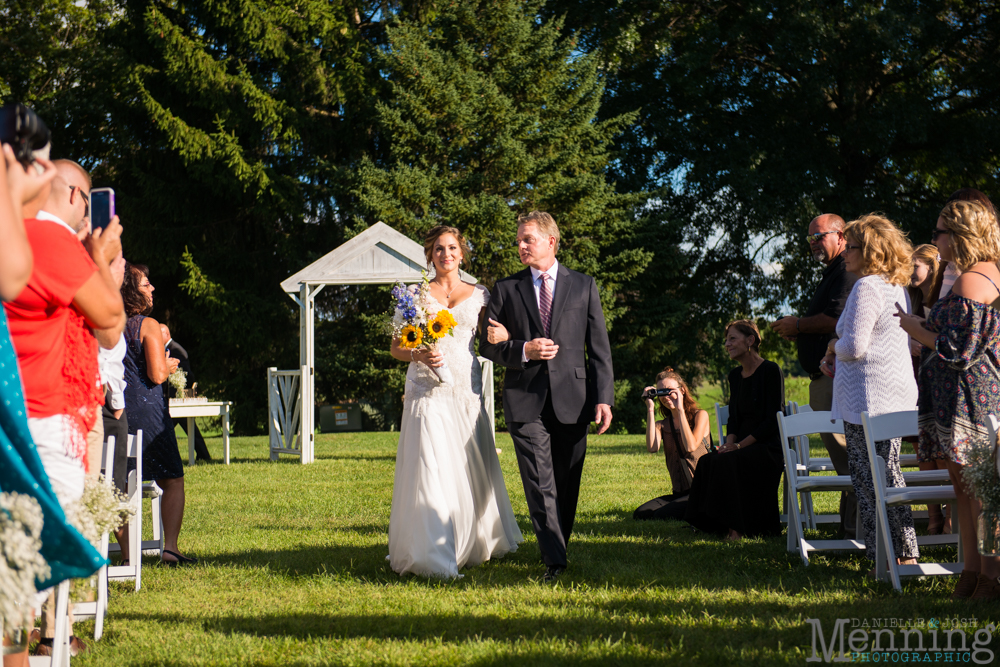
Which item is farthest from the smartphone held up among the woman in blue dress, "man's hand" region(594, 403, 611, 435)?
"man's hand" region(594, 403, 611, 435)

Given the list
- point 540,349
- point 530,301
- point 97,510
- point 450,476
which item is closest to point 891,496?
point 540,349

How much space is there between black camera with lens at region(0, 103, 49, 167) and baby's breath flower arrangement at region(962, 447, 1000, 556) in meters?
3.62

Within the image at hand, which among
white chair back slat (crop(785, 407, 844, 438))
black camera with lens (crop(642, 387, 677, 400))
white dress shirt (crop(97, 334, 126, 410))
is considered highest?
white dress shirt (crop(97, 334, 126, 410))

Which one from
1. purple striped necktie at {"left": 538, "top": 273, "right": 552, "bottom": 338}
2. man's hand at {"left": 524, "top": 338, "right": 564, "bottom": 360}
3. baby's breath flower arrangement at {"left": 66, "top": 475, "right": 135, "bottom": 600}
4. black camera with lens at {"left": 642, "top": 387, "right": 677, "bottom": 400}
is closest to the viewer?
baby's breath flower arrangement at {"left": 66, "top": 475, "right": 135, "bottom": 600}

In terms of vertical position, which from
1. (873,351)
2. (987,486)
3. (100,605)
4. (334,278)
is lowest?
(100,605)

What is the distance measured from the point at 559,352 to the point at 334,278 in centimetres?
883

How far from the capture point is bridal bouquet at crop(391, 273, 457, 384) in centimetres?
558

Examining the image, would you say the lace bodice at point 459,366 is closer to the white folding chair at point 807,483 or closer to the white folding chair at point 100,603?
the white folding chair at point 100,603

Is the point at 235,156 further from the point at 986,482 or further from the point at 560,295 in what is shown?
the point at 986,482

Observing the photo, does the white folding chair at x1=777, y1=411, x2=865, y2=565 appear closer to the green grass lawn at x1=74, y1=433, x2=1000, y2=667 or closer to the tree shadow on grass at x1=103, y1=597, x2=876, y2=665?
the green grass lawn at x1=74, y1=433, x2=1000, y2=667

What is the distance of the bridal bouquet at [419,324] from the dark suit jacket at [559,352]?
286 mm

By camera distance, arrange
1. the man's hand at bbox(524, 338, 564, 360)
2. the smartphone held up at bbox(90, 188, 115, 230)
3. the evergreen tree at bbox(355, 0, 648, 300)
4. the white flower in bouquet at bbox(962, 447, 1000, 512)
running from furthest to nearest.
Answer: the evergreen tree at bbox(355, 0, 648, 300), the man's hand at bbox(524, 338, 564, 360), the white flower in bouquet at bbox(962, 447, 1000, 512), the smartphone held up at bbox(90, 188, 115, 230)

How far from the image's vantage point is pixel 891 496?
4.81 m

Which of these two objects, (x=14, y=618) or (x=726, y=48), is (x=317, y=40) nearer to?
(x=726, y=48)
